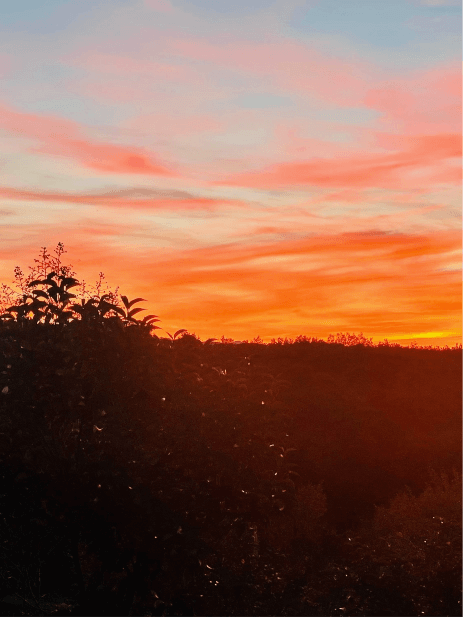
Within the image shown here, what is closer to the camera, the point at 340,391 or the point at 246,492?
the point at 246,492

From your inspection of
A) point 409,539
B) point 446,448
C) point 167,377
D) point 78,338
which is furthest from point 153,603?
point 446,448

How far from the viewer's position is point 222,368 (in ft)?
24.7

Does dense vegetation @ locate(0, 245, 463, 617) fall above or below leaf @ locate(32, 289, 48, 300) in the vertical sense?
below

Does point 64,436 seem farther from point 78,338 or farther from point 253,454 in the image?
point 253,454

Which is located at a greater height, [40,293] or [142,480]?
[40,293]

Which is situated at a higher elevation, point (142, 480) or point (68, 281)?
point (68, 281)

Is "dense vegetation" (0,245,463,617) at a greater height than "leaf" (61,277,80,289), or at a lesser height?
lesser

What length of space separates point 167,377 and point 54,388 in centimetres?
107

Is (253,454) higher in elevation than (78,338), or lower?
lower

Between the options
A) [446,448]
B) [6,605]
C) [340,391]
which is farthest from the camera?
[340,391]

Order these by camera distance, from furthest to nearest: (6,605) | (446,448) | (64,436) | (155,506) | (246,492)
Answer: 1. (446,448)
2. (6,605)
3. (246,492)
4. (64,436)
5. (155,506)

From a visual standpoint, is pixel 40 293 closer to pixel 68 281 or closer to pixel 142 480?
pixel 68 281

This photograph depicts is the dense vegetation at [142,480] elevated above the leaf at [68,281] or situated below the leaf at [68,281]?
below

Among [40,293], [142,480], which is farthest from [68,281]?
[142,480]
